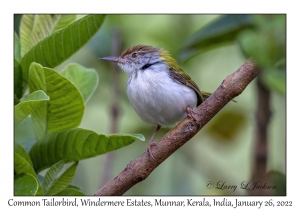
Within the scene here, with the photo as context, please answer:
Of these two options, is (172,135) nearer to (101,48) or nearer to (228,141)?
(228,141)

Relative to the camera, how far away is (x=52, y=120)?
255cm

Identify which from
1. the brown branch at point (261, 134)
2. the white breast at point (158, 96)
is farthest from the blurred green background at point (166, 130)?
the brown branch at point (261, 134)

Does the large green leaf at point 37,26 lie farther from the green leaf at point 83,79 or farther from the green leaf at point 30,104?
the green leaf at point 30,104

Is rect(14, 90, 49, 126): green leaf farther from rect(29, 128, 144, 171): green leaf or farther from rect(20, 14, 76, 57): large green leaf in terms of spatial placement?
rect(20, 14, 76, 57): large green leaf

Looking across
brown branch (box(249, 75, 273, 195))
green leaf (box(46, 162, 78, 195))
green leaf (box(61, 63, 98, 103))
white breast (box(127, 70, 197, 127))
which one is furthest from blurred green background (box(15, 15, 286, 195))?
green leaf (box(46, 162, 78, 195))

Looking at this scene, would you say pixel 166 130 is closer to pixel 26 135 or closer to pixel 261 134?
pixel 261 134

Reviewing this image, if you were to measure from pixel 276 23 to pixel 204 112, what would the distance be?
0.89 metres

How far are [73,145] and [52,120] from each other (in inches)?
9.6

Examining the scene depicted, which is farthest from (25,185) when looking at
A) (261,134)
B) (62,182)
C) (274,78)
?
(261,134)

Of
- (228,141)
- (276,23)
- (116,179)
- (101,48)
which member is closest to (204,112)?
(116,179)

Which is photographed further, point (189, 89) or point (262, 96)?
point (189, 89)

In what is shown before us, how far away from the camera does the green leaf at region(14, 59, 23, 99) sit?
2539 mm

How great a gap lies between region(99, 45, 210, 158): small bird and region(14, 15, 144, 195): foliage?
2.35ft

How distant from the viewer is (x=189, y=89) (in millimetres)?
3535
